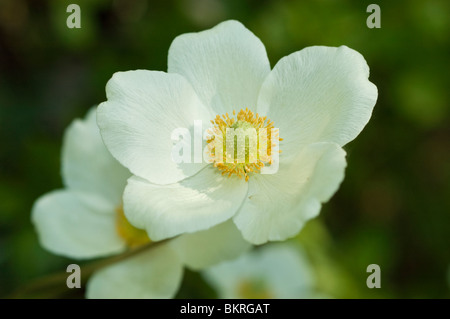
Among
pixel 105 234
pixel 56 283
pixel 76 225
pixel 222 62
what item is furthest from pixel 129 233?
pixel 222 62

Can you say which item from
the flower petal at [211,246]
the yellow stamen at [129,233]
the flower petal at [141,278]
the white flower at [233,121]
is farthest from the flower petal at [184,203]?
the yellow stamen at [129,233]

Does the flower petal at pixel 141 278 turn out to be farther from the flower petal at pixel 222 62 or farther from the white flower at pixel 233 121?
the flower petal at pixel 222 62

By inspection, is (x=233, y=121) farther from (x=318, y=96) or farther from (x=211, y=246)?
(x=211, y=246)

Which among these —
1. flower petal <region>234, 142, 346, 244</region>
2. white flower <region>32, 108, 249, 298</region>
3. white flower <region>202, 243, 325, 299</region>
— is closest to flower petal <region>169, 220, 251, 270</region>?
white flower <region>32, 108, 249, 298</region>

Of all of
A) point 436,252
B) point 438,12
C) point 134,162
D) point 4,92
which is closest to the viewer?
point 134,162

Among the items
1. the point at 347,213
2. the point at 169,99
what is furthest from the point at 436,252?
the point at 169,99
